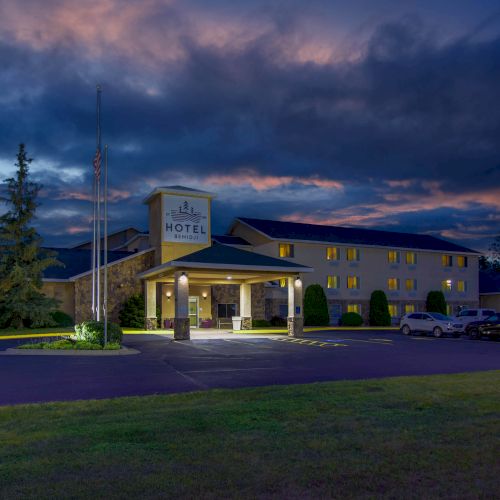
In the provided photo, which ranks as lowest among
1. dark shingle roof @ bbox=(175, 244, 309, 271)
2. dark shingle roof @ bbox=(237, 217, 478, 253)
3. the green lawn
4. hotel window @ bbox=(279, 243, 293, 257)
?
the green lawn

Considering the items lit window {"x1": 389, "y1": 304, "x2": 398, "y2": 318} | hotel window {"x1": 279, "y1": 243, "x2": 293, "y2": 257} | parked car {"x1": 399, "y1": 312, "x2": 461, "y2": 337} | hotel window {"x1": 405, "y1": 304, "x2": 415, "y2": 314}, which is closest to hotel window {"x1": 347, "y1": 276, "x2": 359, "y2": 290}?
lit window {"x1": 389, "y1": 304, "x2": 398, "y2": 318}

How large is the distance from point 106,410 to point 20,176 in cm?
2851

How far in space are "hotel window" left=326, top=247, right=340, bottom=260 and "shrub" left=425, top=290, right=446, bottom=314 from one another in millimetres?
10000

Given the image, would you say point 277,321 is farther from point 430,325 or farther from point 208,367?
point 208,367

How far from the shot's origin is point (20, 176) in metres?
33.7

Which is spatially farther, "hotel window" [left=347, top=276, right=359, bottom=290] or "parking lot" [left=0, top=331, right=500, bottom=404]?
"hotel window" [left=347, top=276, right=359, bottom=290]

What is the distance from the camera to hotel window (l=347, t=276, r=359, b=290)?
46.4m

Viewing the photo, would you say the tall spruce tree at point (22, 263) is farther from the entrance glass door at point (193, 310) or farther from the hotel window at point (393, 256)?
the hotel window at point (393, 256)

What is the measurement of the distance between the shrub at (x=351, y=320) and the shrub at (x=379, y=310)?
2.59m

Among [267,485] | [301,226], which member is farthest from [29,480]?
[301,226]

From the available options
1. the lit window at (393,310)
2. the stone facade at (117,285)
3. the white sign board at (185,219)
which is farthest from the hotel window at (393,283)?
the stone facade at (117,285)

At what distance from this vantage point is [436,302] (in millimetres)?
49094

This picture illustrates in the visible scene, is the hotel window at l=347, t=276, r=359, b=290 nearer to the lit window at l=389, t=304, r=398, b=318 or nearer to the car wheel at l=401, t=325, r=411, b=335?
the lit window at l=389, t=304, r=398, b=318

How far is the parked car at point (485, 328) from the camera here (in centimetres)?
2939
